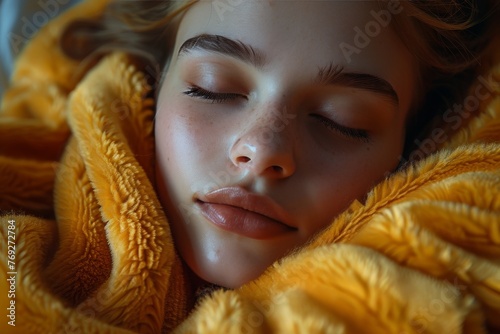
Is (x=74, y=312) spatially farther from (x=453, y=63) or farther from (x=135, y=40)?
(x=453, y=63)

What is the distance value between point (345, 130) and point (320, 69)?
110mm

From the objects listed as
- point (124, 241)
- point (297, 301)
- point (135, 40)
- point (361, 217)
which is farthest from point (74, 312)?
point (135, 40)

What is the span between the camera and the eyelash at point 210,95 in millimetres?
808

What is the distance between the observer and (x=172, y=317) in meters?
0.79

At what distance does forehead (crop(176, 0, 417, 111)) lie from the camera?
78cm

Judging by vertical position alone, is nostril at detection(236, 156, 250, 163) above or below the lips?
above
